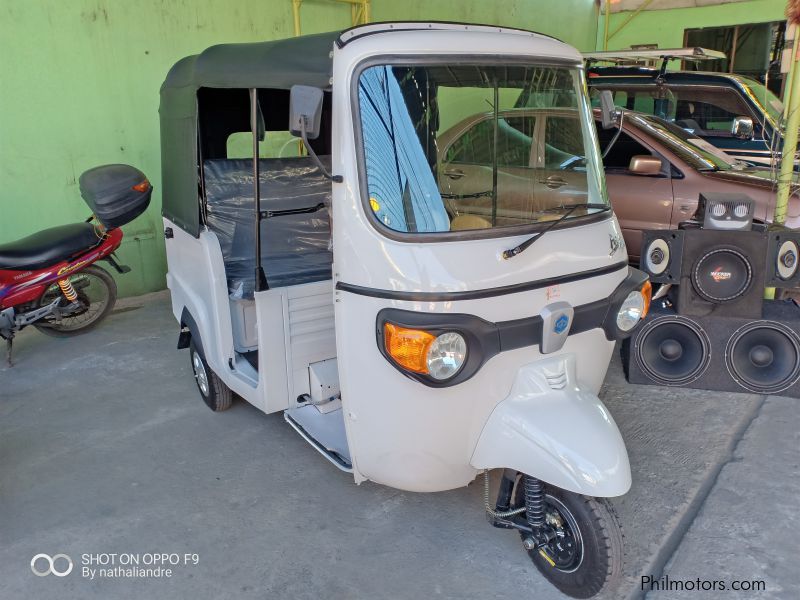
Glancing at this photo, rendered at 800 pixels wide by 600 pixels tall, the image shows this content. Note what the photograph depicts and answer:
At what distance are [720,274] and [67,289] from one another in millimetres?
4789

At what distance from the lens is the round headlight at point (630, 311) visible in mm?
2735

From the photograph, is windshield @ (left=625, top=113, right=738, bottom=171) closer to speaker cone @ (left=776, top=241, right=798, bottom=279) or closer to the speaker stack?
the speaker stack

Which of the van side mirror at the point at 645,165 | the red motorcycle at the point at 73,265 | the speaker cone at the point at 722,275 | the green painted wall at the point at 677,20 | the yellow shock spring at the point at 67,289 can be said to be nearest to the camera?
the speaker cone at the point at 722,275

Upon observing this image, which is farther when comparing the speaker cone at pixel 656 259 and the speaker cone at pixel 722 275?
the speaker cone at pixel 656 259

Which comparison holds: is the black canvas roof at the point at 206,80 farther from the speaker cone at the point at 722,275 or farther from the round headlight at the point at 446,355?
the speaker cone at the point at 722,275

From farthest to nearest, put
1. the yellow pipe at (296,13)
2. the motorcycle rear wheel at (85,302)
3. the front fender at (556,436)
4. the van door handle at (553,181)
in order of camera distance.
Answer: the yellow pipe at (296,13) < the motorcycle rear wheel at (85,302) < the van door handle at (553,181) < the front fender at (556,436)

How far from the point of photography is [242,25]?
6660 mm

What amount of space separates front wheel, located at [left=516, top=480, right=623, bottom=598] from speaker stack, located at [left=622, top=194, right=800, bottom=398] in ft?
7.06

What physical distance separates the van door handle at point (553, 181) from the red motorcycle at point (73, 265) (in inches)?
114

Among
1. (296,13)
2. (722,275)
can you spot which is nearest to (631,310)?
(722,275)

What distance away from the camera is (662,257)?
4.21 meters

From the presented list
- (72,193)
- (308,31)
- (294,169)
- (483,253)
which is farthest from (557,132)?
(308,31)

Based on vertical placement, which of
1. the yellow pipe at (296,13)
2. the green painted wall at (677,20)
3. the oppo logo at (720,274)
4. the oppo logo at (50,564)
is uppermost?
the green painted wall at (677,20)

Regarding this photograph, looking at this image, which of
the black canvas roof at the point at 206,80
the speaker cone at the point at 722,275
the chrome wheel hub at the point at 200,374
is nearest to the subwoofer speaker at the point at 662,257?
the speaker cone at the point at 722,275
